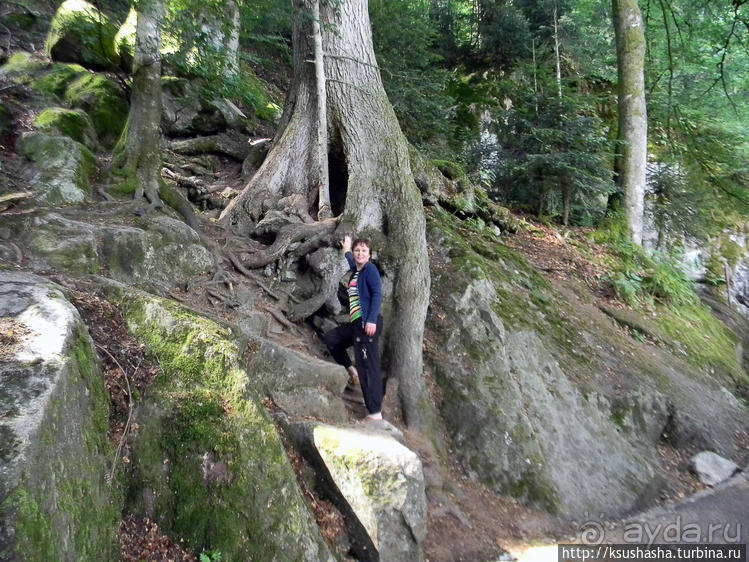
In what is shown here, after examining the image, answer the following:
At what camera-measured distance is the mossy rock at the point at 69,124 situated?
744 centimetres

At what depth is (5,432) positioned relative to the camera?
223 centimetres

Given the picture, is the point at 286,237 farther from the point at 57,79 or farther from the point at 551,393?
the point at 57,79

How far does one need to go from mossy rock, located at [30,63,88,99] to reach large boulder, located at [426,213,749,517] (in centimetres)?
755

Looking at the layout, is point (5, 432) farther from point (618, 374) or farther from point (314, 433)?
point (618, 374)

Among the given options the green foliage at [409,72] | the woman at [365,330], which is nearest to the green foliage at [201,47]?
the green foliage at [409,72]

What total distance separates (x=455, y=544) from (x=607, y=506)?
93.9 inches

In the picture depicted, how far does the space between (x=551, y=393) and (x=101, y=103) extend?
9483 millimetres

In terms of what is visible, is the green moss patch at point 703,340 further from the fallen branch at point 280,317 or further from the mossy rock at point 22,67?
the mossy rock at point 22,67

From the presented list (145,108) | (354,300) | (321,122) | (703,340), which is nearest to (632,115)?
(703,340)

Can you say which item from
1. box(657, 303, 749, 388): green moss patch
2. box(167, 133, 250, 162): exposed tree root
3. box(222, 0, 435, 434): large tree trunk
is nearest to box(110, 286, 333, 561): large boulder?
box(222, 0, 435, 434): large tree trunk

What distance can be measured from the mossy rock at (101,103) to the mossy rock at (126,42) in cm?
95

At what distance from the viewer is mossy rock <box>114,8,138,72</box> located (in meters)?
9.64

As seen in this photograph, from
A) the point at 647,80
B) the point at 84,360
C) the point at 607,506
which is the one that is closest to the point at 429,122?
the point at 647,80

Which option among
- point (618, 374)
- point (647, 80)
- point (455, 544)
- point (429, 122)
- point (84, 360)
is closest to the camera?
point (84, 360)
